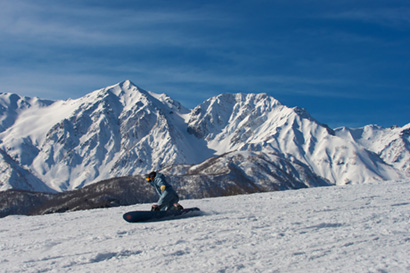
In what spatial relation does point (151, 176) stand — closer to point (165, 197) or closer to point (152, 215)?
point (165, 197)

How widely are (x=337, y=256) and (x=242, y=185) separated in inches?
7385

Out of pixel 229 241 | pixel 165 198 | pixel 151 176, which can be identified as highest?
pixel 151 176

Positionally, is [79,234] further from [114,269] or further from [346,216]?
[346,216]

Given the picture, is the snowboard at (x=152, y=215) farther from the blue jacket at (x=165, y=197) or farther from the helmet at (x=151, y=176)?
the helmet at (x=151, y=176)

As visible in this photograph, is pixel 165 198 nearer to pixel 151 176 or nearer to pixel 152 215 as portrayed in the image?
pixel 151 176

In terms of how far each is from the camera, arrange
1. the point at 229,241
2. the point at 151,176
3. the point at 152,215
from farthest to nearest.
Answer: the point at 151,176 → the point at 152,215 → the point at 229,241

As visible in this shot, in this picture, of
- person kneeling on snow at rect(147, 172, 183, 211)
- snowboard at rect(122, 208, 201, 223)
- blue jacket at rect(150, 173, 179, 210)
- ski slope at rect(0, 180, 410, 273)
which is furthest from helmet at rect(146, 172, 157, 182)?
ski slope at rect(0, 180, 410, 273)

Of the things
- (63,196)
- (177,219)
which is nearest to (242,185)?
(63,196)

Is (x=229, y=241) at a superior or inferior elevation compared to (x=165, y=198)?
inferior

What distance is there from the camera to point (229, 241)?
46.5 feet

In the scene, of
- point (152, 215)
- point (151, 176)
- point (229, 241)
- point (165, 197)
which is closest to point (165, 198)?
point (165, 197)

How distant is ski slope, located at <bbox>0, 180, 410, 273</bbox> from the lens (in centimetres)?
1180

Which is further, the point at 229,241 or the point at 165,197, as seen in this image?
the point at 165,197

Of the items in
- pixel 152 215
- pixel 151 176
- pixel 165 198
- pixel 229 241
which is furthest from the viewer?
pixel 151 176
